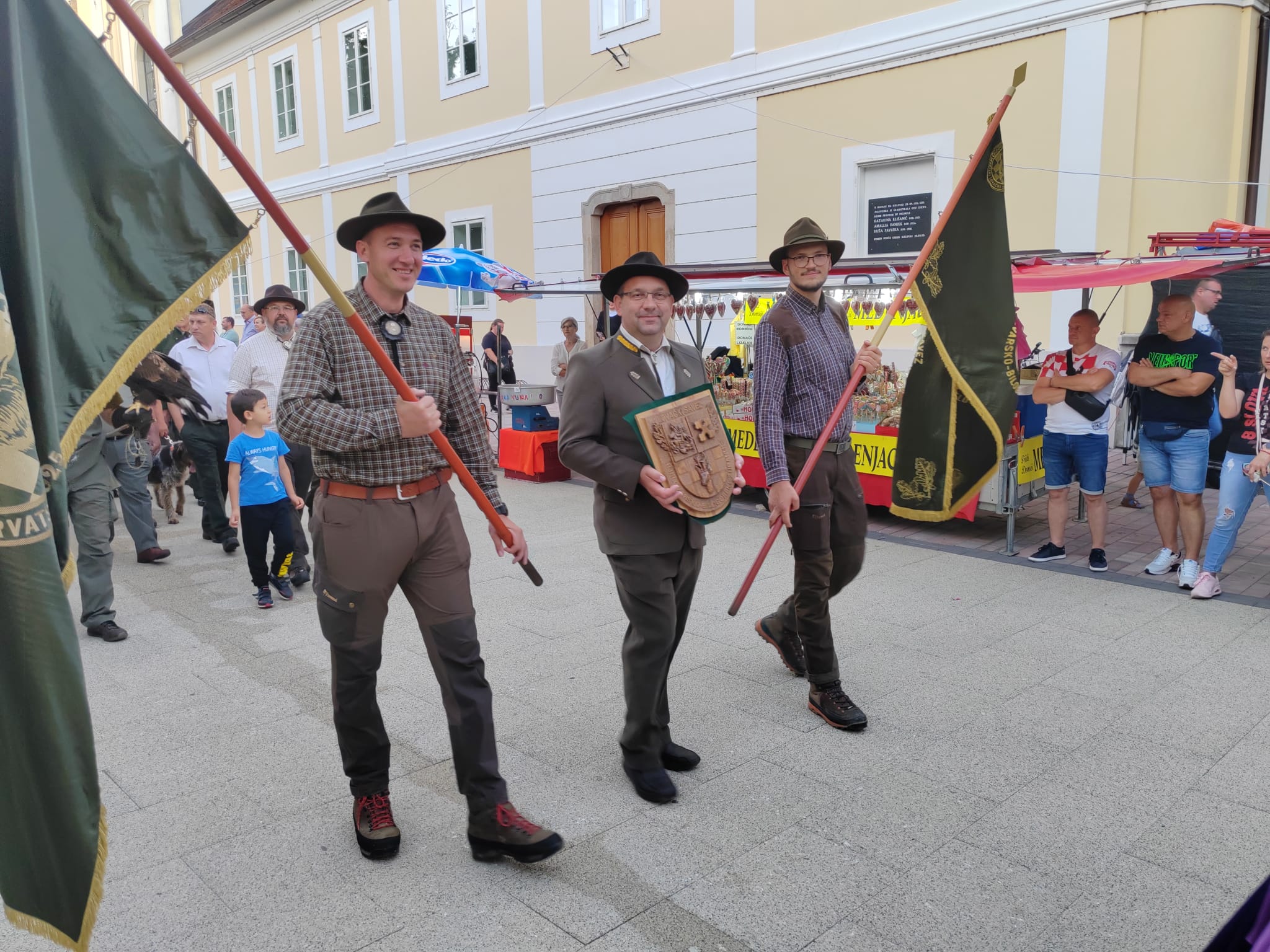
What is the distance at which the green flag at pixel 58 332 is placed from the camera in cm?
158

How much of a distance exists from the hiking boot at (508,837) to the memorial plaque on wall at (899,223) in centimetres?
961

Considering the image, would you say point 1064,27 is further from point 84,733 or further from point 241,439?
point 84,733

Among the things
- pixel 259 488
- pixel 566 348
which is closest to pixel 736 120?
pixel 566 348

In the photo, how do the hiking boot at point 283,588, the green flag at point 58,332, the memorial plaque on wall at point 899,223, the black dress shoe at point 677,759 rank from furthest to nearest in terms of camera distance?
the memorial plaque on wall at point 899,223 < the hiking boot at point 283,588 < the black dress shoe at point 677,759 < the green flag at point 58,332

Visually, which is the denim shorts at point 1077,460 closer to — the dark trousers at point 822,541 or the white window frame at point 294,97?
the dark trousers at point 822,541

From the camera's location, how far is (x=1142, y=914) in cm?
277

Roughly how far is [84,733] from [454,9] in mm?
18300

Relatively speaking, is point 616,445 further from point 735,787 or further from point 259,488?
point 259,488

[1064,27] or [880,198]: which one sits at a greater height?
[1064,27]

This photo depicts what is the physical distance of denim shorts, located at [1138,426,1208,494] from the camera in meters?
6.09

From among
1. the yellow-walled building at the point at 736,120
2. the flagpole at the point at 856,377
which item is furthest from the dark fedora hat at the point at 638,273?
the yellow-walled building at the point at 736,120

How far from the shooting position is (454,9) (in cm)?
1739

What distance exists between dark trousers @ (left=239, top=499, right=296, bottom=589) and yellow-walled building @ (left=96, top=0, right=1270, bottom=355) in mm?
8277

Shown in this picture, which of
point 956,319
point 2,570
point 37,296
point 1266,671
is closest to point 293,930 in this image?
point 2,570
